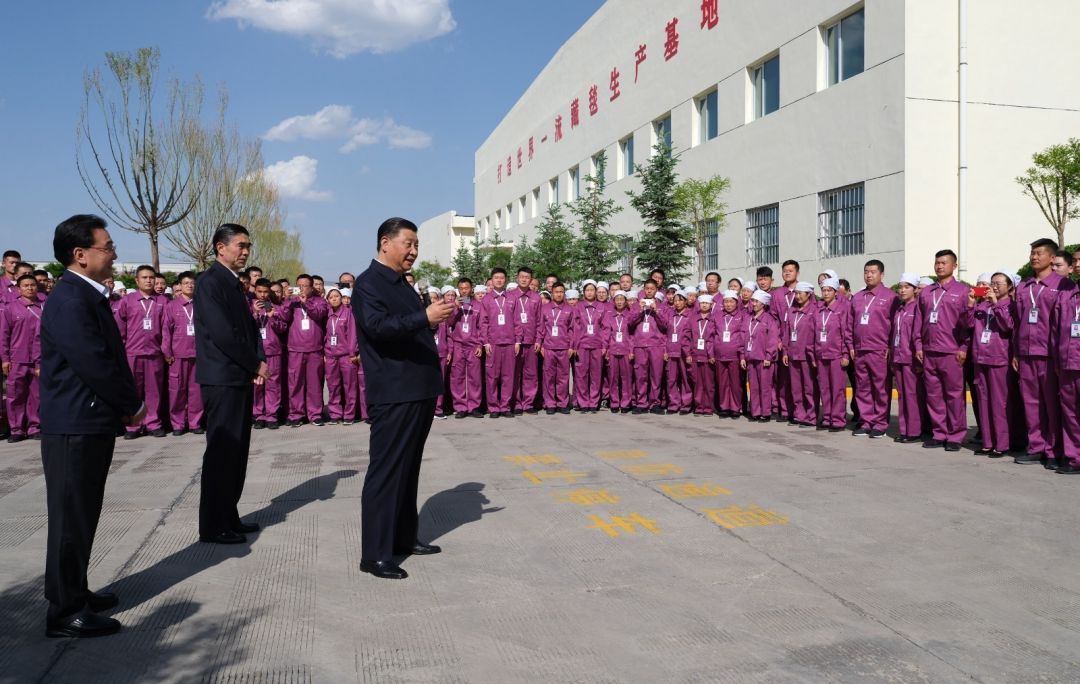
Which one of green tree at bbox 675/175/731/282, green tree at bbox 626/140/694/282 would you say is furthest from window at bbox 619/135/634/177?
green tree at bbox 626/140/694/282

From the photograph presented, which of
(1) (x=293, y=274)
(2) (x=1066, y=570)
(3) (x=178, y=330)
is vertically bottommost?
(2) (x=1066, y=570)

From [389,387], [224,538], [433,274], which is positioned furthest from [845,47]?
[433,274]

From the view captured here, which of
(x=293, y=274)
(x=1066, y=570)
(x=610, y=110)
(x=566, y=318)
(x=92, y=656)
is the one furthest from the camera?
(x=293, y=274)

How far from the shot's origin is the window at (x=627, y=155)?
26.3 m

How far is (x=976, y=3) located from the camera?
13.7 meters

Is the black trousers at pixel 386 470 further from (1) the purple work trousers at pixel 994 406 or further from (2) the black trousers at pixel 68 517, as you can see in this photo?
(1) the purple work trousers at pixel 994 406

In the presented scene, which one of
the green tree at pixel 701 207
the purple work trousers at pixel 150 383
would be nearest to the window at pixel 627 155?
the green tree at pixel 701 207

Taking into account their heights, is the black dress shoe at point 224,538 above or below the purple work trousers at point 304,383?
below

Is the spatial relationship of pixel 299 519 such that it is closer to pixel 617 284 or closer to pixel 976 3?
pixel 617 284

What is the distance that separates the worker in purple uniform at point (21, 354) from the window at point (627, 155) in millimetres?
19789

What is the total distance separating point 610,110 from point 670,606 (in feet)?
84.0

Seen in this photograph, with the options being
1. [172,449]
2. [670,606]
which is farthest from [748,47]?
[670,606]

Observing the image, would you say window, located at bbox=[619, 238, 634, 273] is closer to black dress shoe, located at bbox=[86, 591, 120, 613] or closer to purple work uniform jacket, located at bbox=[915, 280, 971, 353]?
purple work uniform jacket, located at bbox=[915, 280, 971, 353]

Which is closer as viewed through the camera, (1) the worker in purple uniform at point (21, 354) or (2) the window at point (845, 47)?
(1) the worker in purple uniform at point (21, 354)
